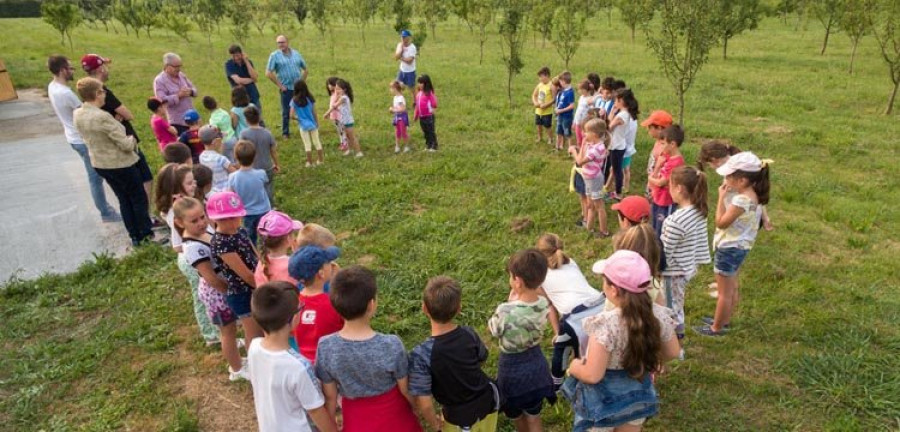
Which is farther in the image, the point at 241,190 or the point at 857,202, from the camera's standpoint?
the point at 857,202

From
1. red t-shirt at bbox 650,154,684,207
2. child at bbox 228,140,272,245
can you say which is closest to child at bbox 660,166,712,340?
red t-shirt at bbox 650,154,684,207

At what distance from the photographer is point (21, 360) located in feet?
14.9

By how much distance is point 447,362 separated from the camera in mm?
2789

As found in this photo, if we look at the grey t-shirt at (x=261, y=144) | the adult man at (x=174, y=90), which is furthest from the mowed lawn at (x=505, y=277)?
the adult man at (x=174, y=90)

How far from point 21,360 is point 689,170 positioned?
5.82 metres

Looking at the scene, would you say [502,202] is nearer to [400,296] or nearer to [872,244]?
[400,296]

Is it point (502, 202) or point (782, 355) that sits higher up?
point (502, 202)

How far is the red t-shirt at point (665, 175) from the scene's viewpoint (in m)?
5.37

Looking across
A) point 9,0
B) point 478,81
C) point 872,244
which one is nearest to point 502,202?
point 872,244

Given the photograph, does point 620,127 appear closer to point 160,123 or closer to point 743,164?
point 743,164

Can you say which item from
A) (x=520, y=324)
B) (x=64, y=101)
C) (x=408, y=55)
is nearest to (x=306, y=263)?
(x=520, y=324)

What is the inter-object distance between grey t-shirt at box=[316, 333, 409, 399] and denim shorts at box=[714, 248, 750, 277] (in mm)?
3022

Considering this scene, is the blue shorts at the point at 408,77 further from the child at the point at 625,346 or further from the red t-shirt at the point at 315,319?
the child at the point at 625,346

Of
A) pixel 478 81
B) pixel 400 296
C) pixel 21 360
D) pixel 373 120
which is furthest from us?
pixel 478 81
